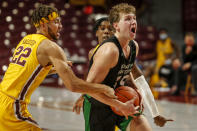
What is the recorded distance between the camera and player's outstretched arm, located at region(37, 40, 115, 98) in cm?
262

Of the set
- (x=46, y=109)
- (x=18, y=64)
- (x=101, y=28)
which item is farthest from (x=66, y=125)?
(x=18, y=64)

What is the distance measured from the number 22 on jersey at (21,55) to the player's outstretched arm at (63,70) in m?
0.11

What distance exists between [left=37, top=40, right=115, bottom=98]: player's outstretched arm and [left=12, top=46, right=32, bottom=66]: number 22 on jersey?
0.35ft

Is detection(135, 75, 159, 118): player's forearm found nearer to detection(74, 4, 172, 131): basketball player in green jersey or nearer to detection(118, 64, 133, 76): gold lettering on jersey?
detection(74, 4, 172, 131): basketball player in green jersey

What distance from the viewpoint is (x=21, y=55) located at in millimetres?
2932

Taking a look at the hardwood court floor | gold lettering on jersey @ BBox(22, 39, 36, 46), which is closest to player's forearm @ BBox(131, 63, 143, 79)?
gold lettering on jersey @ BBox(22, 39, 36, 46)

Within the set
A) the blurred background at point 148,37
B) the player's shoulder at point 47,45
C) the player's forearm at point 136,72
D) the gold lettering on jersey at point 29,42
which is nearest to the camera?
the player's shoulder at point 47,45

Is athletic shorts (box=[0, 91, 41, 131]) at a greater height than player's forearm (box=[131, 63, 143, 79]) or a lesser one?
lesser

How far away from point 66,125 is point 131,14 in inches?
131

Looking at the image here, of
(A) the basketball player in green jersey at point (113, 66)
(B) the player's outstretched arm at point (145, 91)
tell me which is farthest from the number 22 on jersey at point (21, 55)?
(B) the player's outstretched arm at point (145, 91)

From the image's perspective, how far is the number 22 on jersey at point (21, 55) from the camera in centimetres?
290

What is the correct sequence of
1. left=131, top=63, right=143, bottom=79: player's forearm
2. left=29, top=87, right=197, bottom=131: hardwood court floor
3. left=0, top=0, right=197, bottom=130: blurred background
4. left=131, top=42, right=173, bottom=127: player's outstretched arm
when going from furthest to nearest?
1. left=0, top=0, right=197, bottom=130: blurred background
2. left=29, top=87, right=197, bottom=131: hardwood court floor
3. left=131, top=63, right=143, bottom=79: player's forearm
4. left=131, top=42, right=173, bottom=127: player's outstretched arm

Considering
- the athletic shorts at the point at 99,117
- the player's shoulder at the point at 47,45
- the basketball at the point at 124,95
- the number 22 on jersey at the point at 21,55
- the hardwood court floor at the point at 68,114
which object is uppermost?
the player's shoulder at the point at 47,45

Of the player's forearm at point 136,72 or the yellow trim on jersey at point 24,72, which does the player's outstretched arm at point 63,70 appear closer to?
the yellow trim on jersey at point 24,72
